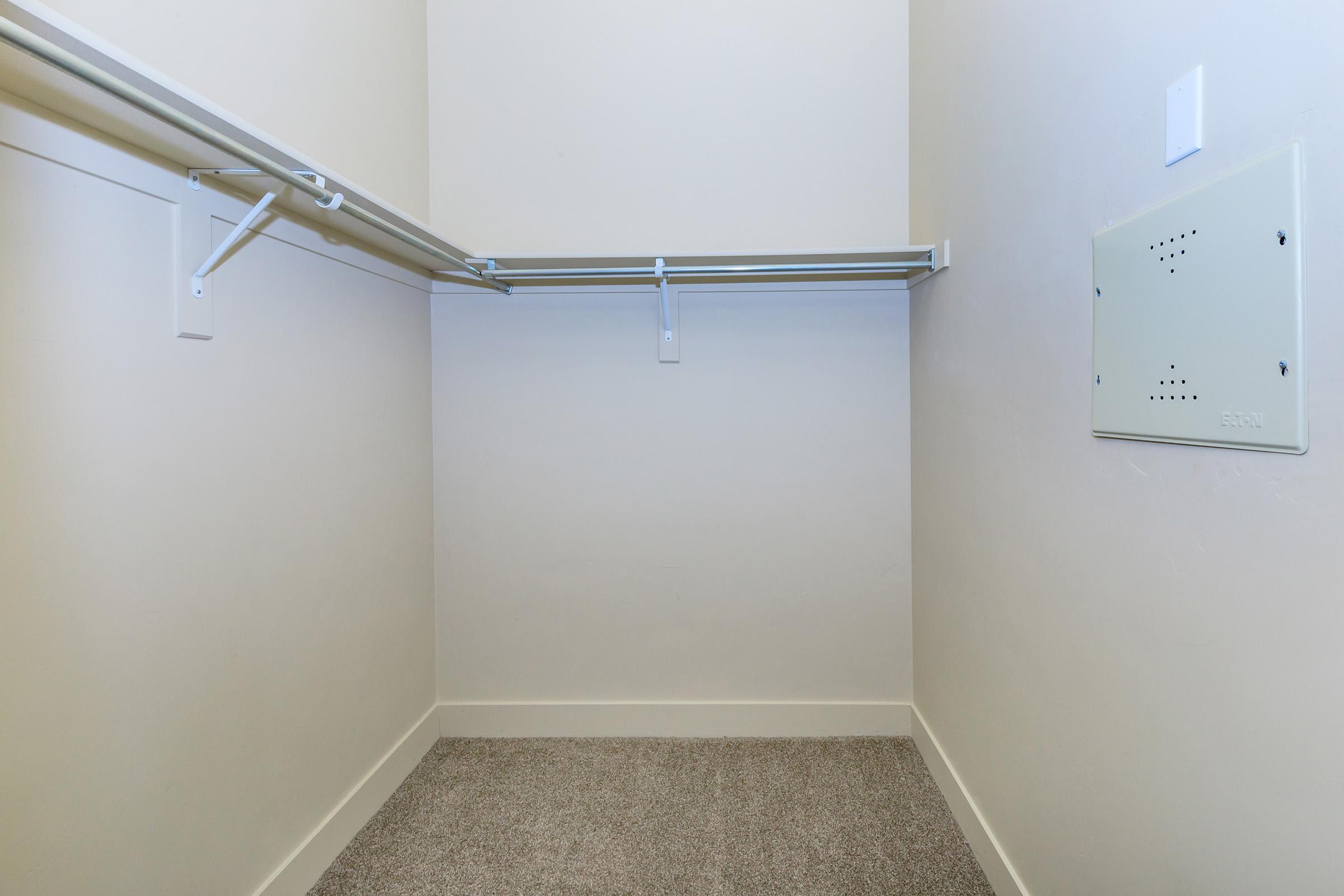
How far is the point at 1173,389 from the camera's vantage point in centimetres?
97

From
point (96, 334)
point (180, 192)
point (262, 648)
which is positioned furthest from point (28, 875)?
point (180, 192)

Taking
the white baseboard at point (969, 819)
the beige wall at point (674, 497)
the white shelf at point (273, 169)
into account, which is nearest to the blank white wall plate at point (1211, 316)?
the white shelf at point (273, 169)

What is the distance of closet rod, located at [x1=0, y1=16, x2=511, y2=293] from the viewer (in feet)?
2.51

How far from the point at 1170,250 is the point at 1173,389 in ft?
0.67

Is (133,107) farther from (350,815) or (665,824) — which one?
(665,824)

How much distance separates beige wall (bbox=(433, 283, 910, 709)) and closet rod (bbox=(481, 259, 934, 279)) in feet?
0.65

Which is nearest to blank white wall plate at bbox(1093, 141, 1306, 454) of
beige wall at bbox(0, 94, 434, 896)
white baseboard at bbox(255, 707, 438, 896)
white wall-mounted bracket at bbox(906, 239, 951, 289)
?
white wall-mounted bracket at bbox(906, 239, 951, 289)

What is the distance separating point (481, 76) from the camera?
2.38 metres

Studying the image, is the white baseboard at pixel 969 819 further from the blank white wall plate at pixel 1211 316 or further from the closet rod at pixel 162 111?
the closet rod at pixel 162 111

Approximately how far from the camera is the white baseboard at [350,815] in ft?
5.20

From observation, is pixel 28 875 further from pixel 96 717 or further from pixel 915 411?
pixel 915 411

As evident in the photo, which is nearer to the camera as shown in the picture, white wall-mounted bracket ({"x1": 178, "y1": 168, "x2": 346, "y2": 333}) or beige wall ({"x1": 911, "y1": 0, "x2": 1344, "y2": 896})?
beige wall ({"x1": 911, "y1": 0, "x2": 1344, "y2": 896})

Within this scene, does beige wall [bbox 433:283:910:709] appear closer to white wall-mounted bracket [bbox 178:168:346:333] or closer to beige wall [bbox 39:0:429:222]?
beige wall [bbox 39:0:429:222]

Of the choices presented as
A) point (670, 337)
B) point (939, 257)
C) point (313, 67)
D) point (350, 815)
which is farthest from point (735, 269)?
point (350, 815)
